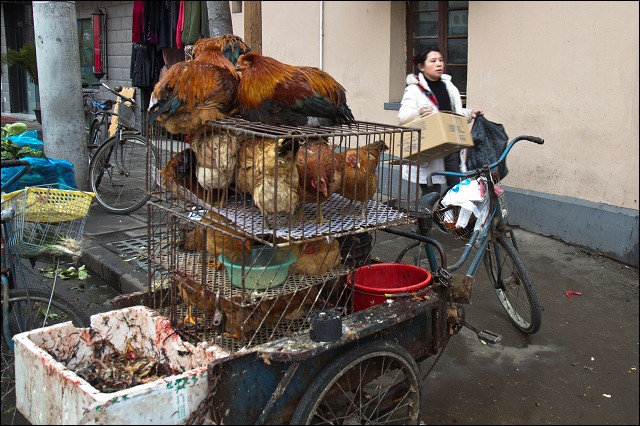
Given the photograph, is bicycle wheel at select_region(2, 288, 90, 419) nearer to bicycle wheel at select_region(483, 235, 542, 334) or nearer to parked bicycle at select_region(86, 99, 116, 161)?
bicycle wheel at select_region(483, 235, 542, 334)

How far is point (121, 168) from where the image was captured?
720 centimetres

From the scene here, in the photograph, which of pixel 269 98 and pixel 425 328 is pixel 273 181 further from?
pixel 425 328

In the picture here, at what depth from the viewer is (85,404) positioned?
7.76 ft

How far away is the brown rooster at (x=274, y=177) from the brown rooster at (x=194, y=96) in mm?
300

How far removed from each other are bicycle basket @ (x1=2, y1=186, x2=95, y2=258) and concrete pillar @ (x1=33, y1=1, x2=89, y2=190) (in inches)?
131

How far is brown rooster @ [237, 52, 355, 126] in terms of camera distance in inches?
117

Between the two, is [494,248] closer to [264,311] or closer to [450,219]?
[450,219]

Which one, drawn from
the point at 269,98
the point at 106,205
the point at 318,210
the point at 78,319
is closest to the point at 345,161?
the point at 318,210

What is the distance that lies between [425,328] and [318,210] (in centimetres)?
83

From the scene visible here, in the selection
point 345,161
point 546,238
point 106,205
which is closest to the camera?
point 345,161

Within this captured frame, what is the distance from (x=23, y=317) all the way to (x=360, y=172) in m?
2.08

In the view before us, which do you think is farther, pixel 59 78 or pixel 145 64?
pixel 145 64

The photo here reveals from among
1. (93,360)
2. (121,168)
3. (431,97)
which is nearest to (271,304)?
(93,360)

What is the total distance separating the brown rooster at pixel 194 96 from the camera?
2898 mm
